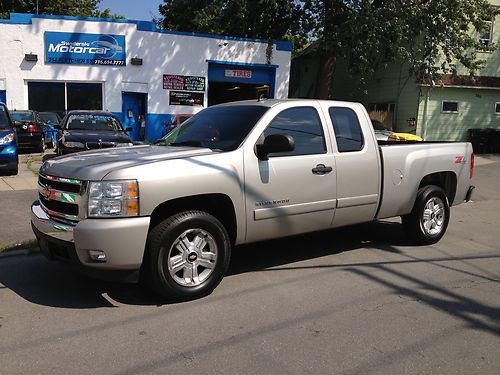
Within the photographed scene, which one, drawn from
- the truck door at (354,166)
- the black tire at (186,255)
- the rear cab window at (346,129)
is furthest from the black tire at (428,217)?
the black tire at (186,255)

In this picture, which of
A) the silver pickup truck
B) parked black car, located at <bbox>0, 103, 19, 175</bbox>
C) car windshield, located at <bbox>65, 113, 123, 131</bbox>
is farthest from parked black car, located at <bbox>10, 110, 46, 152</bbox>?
the silver pickup truck

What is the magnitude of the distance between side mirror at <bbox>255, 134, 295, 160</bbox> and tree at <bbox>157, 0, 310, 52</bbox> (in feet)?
54.4

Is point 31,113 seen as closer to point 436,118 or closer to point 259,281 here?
point 259,281

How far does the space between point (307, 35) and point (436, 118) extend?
265 inches

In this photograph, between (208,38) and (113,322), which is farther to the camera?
(208,38)

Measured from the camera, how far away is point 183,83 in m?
21.4

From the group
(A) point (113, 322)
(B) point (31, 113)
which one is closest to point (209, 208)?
(A) point (113, 322)

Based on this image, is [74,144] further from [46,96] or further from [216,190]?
[46,96]

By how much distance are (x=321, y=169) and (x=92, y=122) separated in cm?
965

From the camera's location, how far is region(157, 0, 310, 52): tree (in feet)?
69.5

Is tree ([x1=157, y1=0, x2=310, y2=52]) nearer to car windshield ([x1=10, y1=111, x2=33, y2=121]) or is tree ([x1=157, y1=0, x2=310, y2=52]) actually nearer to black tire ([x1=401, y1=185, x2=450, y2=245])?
car windshield ([x1=10, y1=111, x2=33, y2=121])

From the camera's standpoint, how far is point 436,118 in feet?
72.7

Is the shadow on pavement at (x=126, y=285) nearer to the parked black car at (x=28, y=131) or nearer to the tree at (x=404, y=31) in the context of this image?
the parked black car at (x=28, y=131)

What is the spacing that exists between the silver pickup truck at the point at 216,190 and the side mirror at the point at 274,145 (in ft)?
0.03
